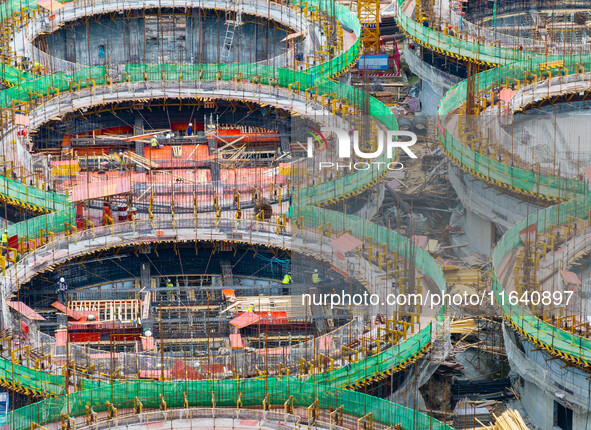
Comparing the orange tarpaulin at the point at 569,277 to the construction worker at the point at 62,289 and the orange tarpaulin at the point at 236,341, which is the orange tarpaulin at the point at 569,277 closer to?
the orange tarpaulin at the point at 236,341

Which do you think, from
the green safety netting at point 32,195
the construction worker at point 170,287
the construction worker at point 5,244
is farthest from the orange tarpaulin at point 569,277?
the construction worker at point 5,244

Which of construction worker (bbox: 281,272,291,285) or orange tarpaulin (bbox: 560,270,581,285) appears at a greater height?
orange tarpaulin (bbox: 560,270,581,285)

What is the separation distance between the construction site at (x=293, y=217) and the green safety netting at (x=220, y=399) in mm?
103

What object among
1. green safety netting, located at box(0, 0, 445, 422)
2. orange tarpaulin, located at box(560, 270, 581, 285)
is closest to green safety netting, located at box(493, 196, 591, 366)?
orange tarpaulin, located at box(560, 270, 581, 285)

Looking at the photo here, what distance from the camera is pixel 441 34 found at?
11894cm

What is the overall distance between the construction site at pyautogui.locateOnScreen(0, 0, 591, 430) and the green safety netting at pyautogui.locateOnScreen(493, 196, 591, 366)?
0.50ft

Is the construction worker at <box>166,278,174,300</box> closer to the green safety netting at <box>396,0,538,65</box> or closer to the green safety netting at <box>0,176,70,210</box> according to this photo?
the green safety netting at <box>0,176,70,210</box>

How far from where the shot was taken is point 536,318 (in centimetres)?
8594

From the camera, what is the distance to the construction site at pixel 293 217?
8369cm

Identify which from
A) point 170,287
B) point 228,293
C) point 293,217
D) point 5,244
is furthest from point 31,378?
point 293,217

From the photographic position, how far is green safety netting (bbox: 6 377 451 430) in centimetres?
7669

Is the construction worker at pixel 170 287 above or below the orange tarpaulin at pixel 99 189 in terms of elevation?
below

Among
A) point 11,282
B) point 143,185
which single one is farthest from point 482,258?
point 11,282

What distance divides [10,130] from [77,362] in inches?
1048
